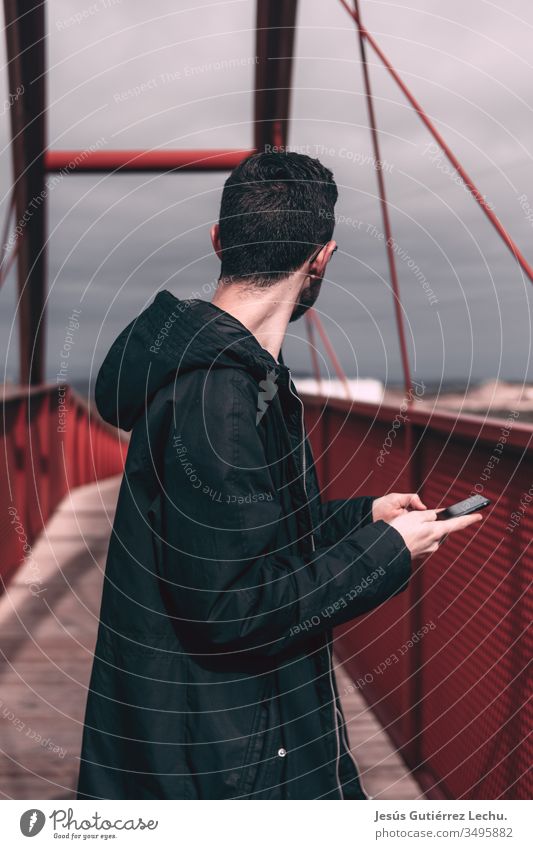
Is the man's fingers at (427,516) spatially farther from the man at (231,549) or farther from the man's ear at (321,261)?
the man's ear at (321,261)

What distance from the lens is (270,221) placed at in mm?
1263

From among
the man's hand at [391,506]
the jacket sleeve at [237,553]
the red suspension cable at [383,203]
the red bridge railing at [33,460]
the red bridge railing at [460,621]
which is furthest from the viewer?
the red bridge railing at [33,460]

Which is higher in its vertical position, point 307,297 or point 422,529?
point 307,297

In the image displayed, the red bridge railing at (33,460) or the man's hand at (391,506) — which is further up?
the red bridge railing at (33,460)

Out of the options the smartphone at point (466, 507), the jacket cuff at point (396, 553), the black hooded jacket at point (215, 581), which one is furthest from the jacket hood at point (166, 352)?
the smartphone at point (466, 507)

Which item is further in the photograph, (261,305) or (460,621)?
(460,621)

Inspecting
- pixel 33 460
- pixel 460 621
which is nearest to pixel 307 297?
pixel 460 621

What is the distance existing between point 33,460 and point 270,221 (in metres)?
5.63

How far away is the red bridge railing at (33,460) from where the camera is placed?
5094 mm

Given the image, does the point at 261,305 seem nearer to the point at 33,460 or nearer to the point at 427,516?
the point at 427,516
